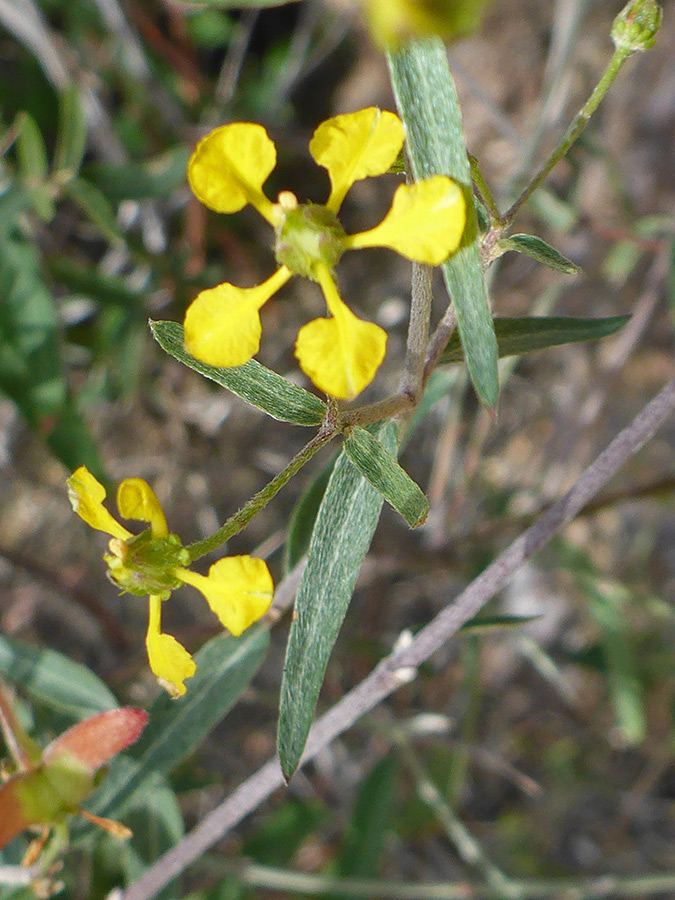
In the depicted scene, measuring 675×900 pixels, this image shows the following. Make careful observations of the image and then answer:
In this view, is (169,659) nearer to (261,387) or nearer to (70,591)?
(261,387)

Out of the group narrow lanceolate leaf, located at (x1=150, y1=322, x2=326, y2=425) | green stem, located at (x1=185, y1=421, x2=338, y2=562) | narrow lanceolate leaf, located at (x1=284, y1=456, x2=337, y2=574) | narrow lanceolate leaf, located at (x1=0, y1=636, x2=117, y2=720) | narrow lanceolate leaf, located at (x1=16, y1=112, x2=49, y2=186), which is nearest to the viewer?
green stem, located at (x1=185, y1=421, x2=338, y2=562)

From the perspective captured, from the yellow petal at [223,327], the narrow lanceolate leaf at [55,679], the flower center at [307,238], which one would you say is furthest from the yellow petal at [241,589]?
the narrow lanceolate leaf at [55,679]

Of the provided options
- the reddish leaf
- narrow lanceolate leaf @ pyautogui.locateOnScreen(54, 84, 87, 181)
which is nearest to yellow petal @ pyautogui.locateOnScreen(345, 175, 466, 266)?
the reddish leaf

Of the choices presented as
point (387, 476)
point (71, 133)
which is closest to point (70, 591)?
point (71, 133)

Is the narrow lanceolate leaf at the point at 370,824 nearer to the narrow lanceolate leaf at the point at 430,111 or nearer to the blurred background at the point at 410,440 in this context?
the blurred background at the point at 410,440

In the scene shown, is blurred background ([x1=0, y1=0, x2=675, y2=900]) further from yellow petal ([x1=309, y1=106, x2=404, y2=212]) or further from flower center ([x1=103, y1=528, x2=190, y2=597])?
yellow petal ([x1=309, y1=106, x2=404, y2=212])

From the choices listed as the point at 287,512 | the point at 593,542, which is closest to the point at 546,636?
the point at 593,542
